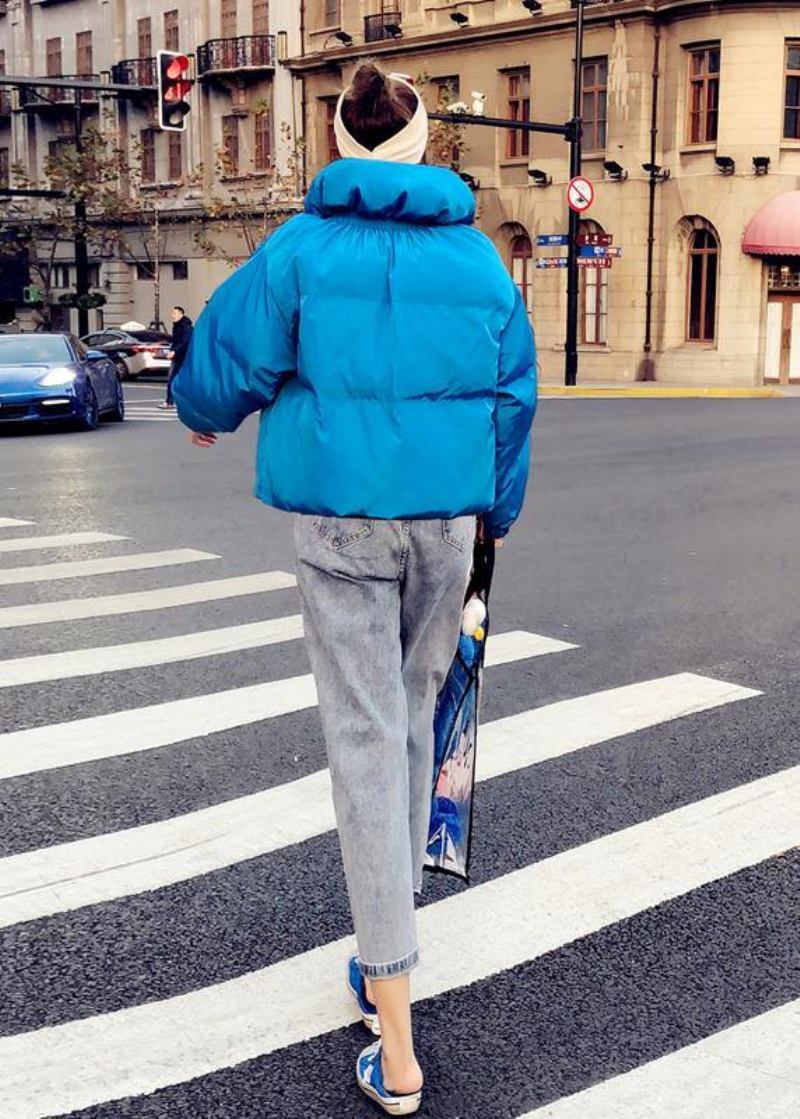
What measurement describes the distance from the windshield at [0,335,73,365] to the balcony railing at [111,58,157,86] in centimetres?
3058

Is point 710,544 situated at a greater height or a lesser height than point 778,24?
lesser

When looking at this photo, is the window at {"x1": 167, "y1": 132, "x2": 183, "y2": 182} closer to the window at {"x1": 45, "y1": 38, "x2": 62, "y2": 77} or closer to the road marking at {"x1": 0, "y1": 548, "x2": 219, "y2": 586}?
the window at {"x1": 45, "y1": 38, "x2": 62, "y2": 77}

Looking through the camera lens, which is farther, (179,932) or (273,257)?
(179,932)

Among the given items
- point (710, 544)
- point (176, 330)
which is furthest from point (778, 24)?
point (710, 544)

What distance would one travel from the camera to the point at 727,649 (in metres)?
6.93

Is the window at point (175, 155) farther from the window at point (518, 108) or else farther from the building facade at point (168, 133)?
the window at point (518, 108)

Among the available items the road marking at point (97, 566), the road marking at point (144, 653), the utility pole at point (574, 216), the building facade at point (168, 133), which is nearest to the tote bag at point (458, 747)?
the road marking at point (144, 653)

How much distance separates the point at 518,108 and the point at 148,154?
54.7 feet

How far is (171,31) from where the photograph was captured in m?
47.8

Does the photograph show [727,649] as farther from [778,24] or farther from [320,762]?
[778,24]

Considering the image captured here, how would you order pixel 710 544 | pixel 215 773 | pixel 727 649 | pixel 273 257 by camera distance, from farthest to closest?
pixel 710 544 < pixel 727 649 < pixel 215 773 < pixel 273 257

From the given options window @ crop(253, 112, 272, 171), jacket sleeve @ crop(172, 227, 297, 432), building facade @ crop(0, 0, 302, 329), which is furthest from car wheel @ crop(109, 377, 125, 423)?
window @ crop(253, 112, 272, 171)

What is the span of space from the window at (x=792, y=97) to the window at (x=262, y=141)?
1687 centimetres

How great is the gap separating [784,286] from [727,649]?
95.9ft
